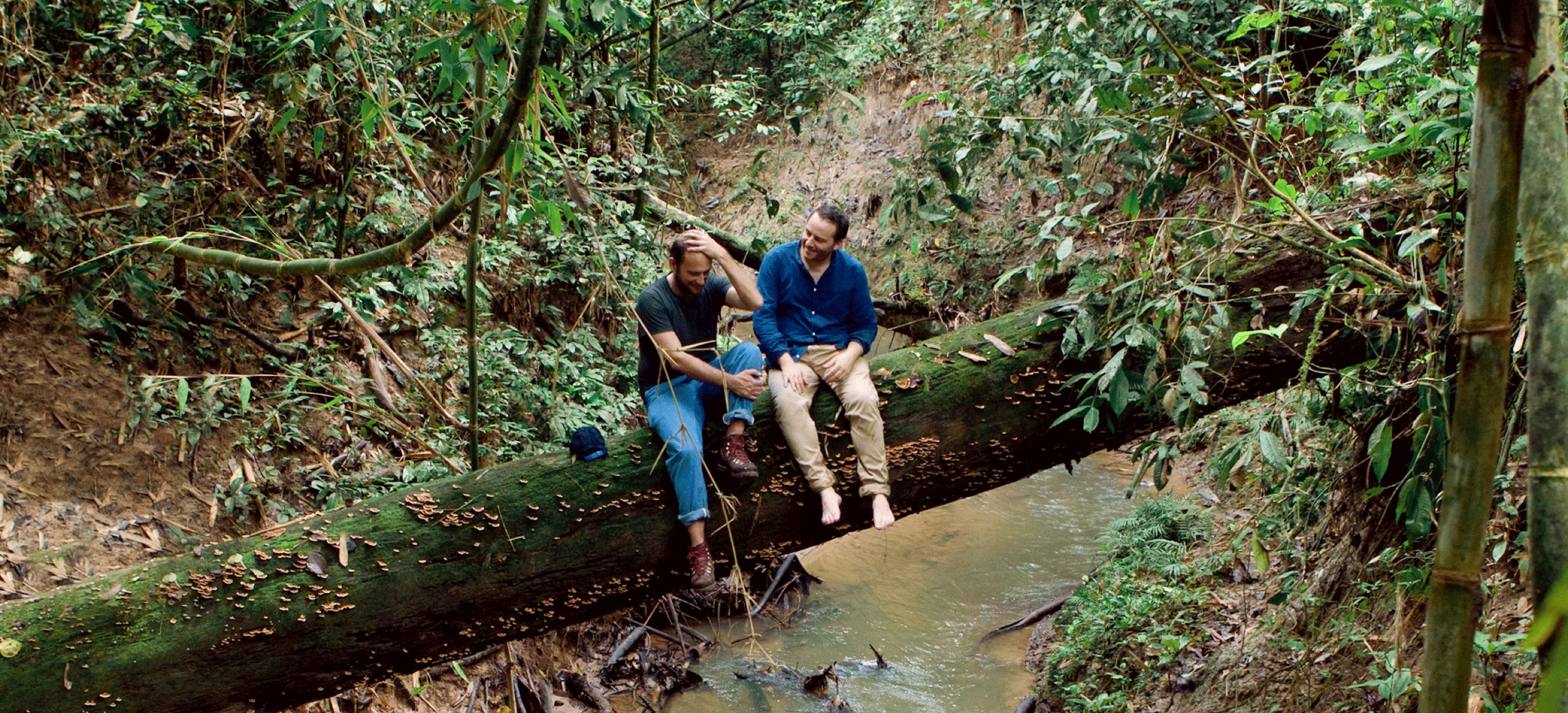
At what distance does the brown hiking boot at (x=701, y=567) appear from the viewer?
304 centimetres

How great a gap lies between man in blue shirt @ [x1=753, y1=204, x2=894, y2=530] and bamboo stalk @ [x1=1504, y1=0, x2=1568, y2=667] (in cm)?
226

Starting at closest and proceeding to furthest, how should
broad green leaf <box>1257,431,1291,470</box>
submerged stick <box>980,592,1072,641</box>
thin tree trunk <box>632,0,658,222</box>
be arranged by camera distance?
broad green leaf <box>1257,431,1291,470</box> → thin tree trunk <box>632,0,658,222</box> → submerged stick <box>980,592,1072,641</box>

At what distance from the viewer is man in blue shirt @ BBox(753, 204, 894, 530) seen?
10.1ft

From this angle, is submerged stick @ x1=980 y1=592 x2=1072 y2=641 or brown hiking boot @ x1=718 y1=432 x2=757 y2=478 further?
submerged stick @ x1=980 y1=592 x2=1072 y2=641

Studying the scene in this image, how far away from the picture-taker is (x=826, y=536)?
10.7 feet

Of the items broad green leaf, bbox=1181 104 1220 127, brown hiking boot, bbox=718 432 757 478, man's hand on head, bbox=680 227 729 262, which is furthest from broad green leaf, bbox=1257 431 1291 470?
man's hand on head, bbox=680 227 729 262

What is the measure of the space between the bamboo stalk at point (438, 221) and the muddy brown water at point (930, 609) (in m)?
3.02

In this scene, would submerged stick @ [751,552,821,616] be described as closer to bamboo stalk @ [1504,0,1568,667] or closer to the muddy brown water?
the muddy brown water

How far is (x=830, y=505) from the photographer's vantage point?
307 cm

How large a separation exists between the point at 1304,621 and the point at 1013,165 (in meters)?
2.25

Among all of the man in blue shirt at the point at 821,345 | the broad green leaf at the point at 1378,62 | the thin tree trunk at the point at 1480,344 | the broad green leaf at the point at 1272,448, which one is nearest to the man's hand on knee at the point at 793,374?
the man in blue shirt at the point at 821,345

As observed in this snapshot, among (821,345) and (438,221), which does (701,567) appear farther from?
(438,221)

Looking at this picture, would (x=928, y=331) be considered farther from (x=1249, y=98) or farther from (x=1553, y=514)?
(x=1553, y=514)

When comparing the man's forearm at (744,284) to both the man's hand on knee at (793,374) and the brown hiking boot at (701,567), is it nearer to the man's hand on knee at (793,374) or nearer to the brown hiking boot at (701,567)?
the man's hand on knee at (793,374)
